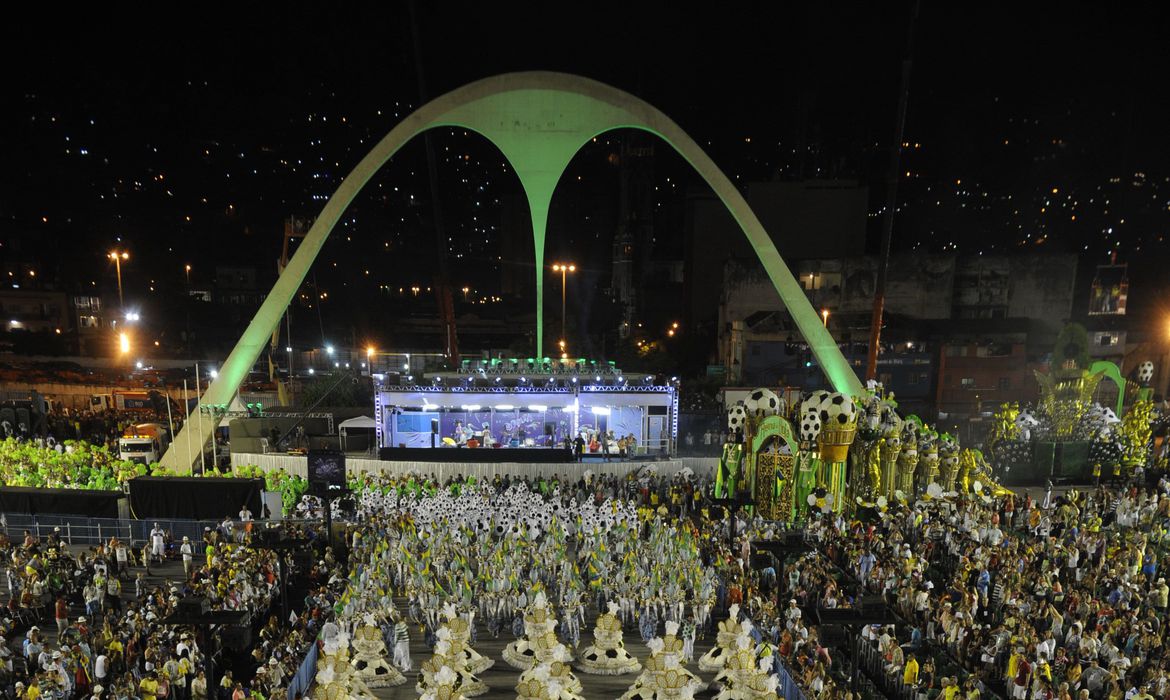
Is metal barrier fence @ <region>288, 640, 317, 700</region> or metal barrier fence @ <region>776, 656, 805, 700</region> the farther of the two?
metal barrier fence @ <region>288, 640, 317, 700</region>

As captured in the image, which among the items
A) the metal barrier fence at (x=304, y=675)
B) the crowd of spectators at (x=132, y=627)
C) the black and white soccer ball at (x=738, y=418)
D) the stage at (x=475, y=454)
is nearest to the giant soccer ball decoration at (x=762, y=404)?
the black and white soccer ball at (x=738, y=418)

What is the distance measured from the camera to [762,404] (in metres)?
16.7

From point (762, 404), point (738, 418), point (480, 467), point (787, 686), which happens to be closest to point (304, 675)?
point (787, 686)

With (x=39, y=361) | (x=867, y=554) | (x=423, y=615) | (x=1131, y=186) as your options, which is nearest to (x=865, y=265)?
(x=1131, y=186)

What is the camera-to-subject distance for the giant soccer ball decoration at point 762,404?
54.7ft

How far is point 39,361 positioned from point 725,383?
34591 millimetres

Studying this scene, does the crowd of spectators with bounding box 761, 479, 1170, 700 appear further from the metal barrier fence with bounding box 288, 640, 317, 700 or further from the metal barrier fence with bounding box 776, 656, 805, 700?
the metal barrier fence with bounding box 288, 640, 317, 700

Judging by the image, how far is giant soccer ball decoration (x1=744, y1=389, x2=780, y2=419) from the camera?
54.7 feet

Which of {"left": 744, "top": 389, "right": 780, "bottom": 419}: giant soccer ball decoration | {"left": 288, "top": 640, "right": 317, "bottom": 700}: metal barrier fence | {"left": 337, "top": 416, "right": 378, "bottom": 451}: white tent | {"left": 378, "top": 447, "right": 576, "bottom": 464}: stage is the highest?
{"left": 744, "top": 389, "right": 780, "bottom": 419}: giant soccer ball decoration

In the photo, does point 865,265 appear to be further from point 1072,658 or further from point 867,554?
point 1072,658

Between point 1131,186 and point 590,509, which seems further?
point 1131,186

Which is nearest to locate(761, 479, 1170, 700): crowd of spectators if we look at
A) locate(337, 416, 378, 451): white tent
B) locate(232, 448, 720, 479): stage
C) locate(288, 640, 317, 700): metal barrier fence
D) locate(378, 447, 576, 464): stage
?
locate(232, 448, 720, 479): stage

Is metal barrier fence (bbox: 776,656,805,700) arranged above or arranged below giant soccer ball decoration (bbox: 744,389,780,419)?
below

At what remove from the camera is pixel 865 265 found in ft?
109
